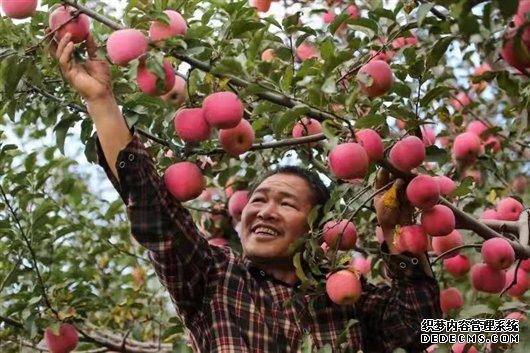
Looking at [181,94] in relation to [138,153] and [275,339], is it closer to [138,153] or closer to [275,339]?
[138,153]

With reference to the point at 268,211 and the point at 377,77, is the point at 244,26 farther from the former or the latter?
the point at 268,211

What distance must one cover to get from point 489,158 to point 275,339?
1.20 metres

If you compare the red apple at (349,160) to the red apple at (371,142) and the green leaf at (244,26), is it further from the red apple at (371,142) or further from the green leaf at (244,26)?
the green leaf at (244,26)

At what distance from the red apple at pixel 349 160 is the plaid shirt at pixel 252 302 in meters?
0.41

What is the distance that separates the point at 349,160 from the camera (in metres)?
1.88

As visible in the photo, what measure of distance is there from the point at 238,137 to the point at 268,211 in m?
0.37

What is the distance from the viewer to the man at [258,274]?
6.63ft

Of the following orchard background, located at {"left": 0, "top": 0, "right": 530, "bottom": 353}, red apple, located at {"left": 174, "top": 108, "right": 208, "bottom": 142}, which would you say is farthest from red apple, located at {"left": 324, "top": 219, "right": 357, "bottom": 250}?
red apple, located at {"left": 174, "top": 108, "right": 208, "bottom": 142}

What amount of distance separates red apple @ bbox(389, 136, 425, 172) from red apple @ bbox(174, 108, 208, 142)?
0.45 metres

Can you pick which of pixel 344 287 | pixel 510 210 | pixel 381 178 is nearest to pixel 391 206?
pixel 381 178

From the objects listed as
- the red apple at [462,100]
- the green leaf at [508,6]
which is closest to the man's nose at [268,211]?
the green leaf at [508,6]

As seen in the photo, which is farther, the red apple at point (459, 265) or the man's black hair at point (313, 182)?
the red apple at point (459, 265)

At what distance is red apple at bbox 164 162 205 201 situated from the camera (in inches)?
80.4

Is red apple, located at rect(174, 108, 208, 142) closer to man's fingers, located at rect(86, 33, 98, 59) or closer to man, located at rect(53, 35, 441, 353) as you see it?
man, located at rect(53, 35, 441, 353)
